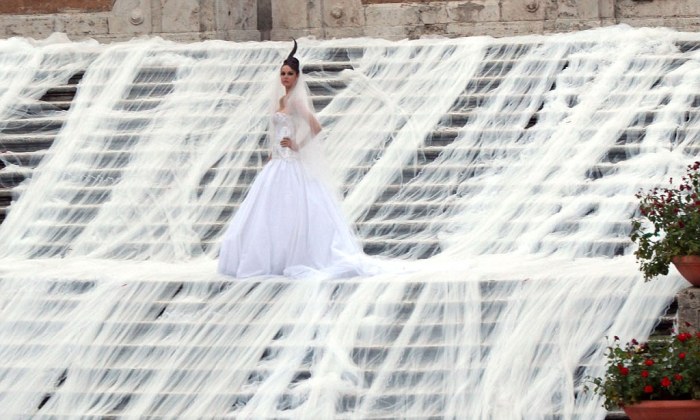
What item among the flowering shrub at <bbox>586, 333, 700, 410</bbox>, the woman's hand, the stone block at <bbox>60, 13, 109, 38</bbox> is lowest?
the stone block at <bbox>60, 13, 109, 38</bbox>

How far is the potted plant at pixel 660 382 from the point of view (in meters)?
8.47

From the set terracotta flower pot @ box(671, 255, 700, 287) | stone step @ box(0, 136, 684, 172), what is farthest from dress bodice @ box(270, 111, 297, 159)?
terracotta flower pot @ box(671, 255, 700, 287)

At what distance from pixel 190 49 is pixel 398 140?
2537 millimetres

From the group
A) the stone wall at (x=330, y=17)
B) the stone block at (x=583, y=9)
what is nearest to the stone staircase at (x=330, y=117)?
the stone wall at (x=330, y=17)

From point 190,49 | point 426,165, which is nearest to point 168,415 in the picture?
point 426,165

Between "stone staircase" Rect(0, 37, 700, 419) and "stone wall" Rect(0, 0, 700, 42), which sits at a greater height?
"stone wall" Rect(0, 0, 700, 42)

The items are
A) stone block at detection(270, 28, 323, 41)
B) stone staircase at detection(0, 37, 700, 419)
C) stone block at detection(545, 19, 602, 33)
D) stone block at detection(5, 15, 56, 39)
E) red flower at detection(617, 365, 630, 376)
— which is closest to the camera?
red flower at detection(617, 365, 630, 376)

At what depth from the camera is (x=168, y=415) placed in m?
9.82

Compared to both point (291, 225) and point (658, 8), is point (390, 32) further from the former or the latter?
point (291, 225)

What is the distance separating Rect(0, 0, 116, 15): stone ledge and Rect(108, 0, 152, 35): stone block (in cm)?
11

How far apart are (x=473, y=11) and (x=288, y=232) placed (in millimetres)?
7309

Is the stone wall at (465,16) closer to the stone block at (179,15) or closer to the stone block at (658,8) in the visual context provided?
the stone block at (658,8)

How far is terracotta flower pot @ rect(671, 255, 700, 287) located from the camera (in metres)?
9.70

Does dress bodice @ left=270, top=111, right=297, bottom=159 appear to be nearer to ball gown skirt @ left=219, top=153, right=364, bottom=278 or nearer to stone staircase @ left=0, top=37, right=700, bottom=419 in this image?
ball gown skirt @ left=219, top=153, right=364, bottom=278
